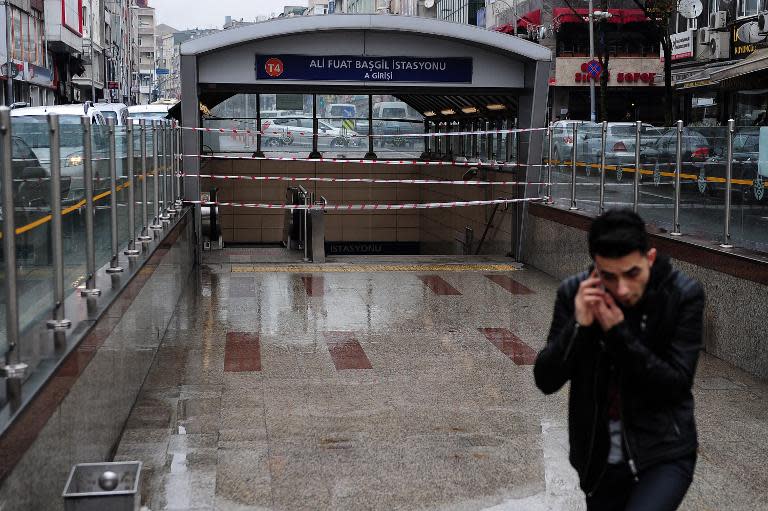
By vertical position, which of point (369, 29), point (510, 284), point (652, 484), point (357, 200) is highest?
point (369, 29)

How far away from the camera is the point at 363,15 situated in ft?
53.4

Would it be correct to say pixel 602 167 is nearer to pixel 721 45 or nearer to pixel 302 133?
pixel 302 133

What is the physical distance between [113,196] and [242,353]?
2.28m

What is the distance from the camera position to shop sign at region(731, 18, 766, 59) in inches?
1398

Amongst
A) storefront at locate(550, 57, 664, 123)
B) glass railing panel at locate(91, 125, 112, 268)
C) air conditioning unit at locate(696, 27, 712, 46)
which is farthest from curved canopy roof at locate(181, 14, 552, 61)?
storefront at locate(550, 57, 664, 123)

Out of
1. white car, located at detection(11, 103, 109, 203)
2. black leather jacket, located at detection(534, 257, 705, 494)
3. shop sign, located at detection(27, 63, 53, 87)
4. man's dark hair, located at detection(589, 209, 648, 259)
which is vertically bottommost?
black leather jacket, located at detection(534, 257, 705, 494)

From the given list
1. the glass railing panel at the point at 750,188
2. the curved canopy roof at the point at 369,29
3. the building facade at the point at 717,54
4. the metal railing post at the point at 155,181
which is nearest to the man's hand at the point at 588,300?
the glass railing panel at the point at 750,188

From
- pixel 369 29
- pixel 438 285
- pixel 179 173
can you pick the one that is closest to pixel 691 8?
pixel 369 29

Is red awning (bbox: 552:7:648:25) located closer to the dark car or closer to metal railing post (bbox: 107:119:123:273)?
metal railing post (bbox: 107:119:123:273)

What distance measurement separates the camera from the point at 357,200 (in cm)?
2430

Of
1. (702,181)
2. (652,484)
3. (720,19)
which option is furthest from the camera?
(720,19)

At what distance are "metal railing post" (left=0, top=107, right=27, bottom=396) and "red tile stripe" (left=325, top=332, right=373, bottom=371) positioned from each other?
465cm

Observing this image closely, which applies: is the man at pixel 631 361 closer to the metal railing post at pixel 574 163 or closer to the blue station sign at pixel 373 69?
the metal railing post at pixel 574 163

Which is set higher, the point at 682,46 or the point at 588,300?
the point at 682,46
